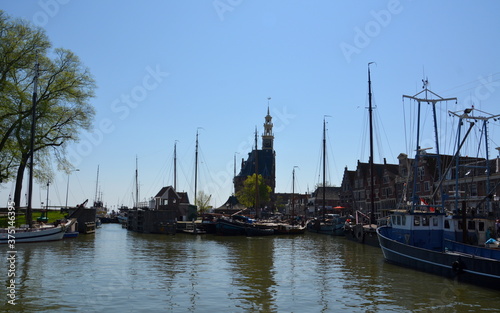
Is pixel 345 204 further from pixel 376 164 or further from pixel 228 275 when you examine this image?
pixel 228 275

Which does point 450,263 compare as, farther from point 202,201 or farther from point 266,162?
point 266,162

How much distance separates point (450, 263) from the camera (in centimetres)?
2745

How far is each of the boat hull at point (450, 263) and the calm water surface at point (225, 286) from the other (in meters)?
0.59

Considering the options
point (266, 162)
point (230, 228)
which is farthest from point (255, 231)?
point (266, 162)

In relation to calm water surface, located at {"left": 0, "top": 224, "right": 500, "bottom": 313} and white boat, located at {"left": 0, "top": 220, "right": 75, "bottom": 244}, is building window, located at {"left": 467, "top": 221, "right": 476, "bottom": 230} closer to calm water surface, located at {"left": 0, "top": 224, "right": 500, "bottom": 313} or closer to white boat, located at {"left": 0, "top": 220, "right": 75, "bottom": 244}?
calm water surface, located at {"left": 0, "top": 224, "right": 500, "bottom": 313}

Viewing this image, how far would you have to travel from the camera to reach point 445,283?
86.3 ft

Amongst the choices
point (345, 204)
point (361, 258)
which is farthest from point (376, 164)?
point (361, 258)

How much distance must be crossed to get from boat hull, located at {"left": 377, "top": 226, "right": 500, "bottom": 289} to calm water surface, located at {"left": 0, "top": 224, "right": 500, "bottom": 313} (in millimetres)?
592

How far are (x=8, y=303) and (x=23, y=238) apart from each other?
28673 mm

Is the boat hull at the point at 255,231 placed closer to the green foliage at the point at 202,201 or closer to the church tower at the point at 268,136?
the green foliage at the point at 202,201

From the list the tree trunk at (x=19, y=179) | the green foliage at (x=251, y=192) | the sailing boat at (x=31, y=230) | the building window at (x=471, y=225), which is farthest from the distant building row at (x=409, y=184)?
the tree trunk at (x=19, y=179)

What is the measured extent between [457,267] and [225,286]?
13700 millimetres

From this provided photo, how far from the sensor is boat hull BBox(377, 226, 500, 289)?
24.6 meters

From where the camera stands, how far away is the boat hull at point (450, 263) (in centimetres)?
2457
